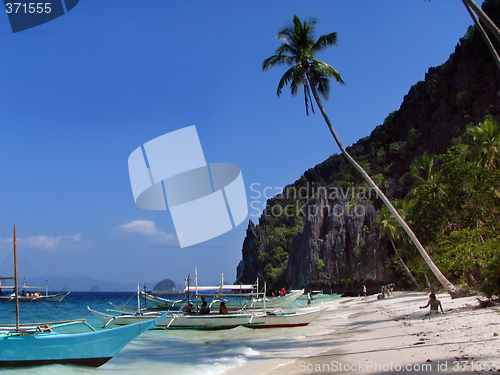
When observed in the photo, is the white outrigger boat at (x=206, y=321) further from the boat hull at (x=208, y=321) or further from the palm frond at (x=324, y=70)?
the palm frond at (x=324, y=70)

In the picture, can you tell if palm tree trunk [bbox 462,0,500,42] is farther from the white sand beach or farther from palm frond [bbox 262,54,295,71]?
palm frond [bbox 262,54,295,71]

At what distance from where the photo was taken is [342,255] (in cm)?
5544

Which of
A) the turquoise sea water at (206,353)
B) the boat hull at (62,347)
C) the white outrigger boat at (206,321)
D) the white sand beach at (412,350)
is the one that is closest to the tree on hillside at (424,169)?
the turquoise sea water at (206,353)

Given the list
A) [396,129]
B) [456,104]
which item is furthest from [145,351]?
[396,129]

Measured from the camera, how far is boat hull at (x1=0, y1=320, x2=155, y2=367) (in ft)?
36.3

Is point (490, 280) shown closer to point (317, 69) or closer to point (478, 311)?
point (478, 311)

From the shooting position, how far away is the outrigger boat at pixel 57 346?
36.3 feet

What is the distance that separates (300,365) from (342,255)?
47708 millimetres

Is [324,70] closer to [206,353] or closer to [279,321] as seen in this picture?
[279,321]

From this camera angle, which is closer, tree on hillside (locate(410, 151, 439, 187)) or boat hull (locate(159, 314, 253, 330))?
boat hull (locate(159, 314, 253, 330))

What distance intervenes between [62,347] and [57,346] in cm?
15

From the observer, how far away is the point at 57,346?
11258mm

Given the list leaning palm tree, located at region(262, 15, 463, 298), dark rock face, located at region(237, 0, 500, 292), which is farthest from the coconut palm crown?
dark rock face, located at region(237, 0, 500, 292)

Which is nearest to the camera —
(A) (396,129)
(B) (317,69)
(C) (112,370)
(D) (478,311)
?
(C) (112,370)
